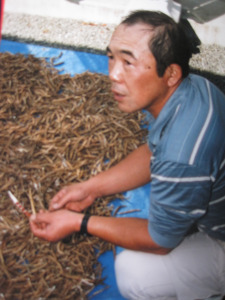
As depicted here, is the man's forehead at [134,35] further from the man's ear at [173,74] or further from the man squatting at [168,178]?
the man's ear at [173,74]

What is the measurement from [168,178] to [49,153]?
1396mm

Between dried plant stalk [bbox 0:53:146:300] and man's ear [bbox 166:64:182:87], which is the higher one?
man's ear [bbox 166:64:182:87]

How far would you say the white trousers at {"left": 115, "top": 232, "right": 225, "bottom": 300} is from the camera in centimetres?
167

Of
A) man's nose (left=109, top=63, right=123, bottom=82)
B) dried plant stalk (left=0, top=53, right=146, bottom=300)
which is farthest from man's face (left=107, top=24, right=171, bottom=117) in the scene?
dried plant stalk (left=0, top=53, right=146, bottom=300)

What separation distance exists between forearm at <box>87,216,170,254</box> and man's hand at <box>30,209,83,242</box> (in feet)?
0.32

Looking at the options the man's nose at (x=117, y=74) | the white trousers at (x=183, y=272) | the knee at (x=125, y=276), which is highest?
the man's nose at (x=117, y=74)

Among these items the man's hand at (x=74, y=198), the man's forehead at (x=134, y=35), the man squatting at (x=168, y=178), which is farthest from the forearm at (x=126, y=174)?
the man's forehead at (x=134, y=35)

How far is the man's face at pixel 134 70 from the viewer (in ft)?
4.58

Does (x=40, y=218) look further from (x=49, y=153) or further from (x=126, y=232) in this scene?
(x=49, y=153)

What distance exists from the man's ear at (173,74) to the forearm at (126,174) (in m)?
0.67

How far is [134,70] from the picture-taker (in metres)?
1.42

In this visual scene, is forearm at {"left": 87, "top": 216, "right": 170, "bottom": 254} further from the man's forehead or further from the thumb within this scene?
the man's forehead

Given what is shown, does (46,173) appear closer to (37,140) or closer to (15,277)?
(37,140)

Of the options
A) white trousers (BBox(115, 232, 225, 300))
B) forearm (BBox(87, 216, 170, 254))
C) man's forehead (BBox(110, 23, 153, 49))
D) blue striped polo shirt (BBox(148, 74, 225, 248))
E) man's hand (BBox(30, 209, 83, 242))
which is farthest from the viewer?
man's hand (BBox(30, 209, 83, 242))
